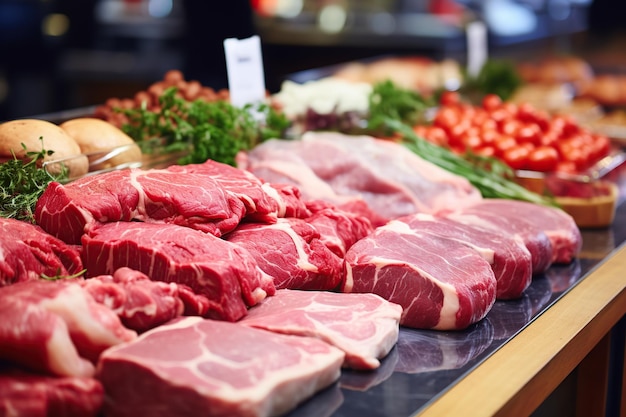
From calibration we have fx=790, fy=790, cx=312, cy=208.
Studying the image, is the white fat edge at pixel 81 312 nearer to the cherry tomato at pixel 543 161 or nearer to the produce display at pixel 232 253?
the produce display at pixel 232 253

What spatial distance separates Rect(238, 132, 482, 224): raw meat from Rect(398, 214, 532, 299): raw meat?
38cm

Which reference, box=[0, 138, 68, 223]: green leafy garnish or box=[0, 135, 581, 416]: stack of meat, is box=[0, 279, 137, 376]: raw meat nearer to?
box=[0, 135, 581, 416]: stack of meat

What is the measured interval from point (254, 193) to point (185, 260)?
444mm

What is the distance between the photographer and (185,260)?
1.99 metres

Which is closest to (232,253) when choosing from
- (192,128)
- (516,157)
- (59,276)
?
(59,276)

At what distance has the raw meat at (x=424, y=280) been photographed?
7.23 feet

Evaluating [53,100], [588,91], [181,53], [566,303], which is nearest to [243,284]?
[566,303]

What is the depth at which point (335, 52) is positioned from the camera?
7988 mm

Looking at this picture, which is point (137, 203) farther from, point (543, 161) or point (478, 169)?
point (543, 161)

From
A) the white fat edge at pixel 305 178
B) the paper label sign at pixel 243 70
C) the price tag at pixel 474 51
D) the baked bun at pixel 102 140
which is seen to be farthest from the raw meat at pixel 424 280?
the price tag at pixel 474 51

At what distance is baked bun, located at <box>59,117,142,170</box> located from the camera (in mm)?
2678

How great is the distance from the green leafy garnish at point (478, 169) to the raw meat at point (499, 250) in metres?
0.72

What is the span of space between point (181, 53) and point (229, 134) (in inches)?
224

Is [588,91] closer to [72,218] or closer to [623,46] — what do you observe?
[623,46]
